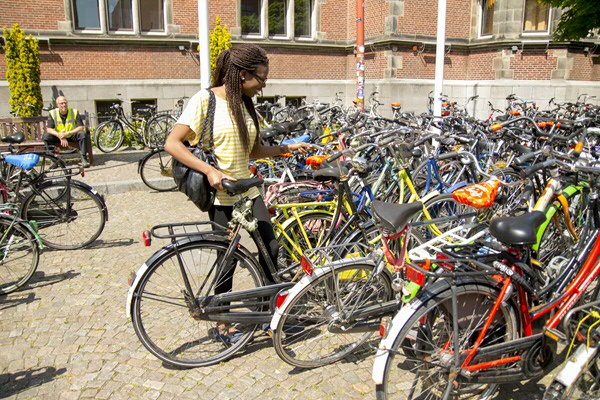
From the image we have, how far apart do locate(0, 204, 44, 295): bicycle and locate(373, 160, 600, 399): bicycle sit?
3274 mm

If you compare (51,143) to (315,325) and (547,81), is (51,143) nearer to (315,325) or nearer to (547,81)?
(315,325)

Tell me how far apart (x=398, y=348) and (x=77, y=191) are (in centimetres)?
409

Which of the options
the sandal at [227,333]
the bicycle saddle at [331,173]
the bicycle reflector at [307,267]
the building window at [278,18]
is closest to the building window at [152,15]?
the building window at [278,18]

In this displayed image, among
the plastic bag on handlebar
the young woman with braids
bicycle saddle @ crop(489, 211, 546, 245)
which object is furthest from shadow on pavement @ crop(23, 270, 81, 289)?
bicycle saddle @ crop(489, 211, 546, 245)

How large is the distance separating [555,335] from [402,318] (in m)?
0.79

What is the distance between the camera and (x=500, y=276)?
2.57 metres

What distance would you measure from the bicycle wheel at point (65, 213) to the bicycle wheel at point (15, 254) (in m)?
0.90

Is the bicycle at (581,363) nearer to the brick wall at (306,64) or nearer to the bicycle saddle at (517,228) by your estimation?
the bicycle saddle at (517,228)

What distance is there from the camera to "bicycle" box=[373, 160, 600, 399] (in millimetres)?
2477

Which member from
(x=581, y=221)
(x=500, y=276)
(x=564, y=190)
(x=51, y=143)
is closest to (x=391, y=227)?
(x=500, y=276)

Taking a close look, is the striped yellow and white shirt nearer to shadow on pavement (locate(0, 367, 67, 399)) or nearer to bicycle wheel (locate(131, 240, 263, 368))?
bicycle wheel (locate(131, 240, 263, 368))

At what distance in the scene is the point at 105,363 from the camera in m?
3.33

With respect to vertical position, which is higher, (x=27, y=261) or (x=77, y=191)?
(x=77, y=191)

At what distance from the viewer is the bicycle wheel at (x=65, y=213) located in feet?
17.5
